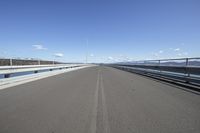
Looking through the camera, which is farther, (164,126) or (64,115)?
(64,115)

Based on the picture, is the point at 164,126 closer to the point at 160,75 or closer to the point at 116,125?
the point at 116,125

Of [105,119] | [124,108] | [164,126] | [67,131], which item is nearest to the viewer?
[67,131]

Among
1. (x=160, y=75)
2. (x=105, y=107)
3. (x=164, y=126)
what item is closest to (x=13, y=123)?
(x=105, y=107)

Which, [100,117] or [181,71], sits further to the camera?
[181,71]

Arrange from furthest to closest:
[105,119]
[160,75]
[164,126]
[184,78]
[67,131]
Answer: [160,75] < [184,78] < [105,119] < [164,126] < [67,131]

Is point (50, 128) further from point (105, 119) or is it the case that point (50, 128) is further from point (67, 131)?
point (105, 119)

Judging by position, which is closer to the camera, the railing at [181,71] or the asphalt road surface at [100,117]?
the asphalt road surface at [100,117]

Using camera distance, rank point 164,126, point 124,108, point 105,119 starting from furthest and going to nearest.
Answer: point 124,108 < point 105,119 < point 164,126

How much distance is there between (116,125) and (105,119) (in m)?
0.44

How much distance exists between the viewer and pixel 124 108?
4.88 metres

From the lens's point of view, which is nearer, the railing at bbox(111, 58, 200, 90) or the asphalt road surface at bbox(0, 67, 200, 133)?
the asphalt road surface at bbox(0, 67, 200, 133)

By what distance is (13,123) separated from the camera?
143 inches

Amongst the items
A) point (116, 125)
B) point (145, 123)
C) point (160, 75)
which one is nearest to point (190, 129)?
point (145, 123)

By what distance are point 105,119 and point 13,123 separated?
2.17m
